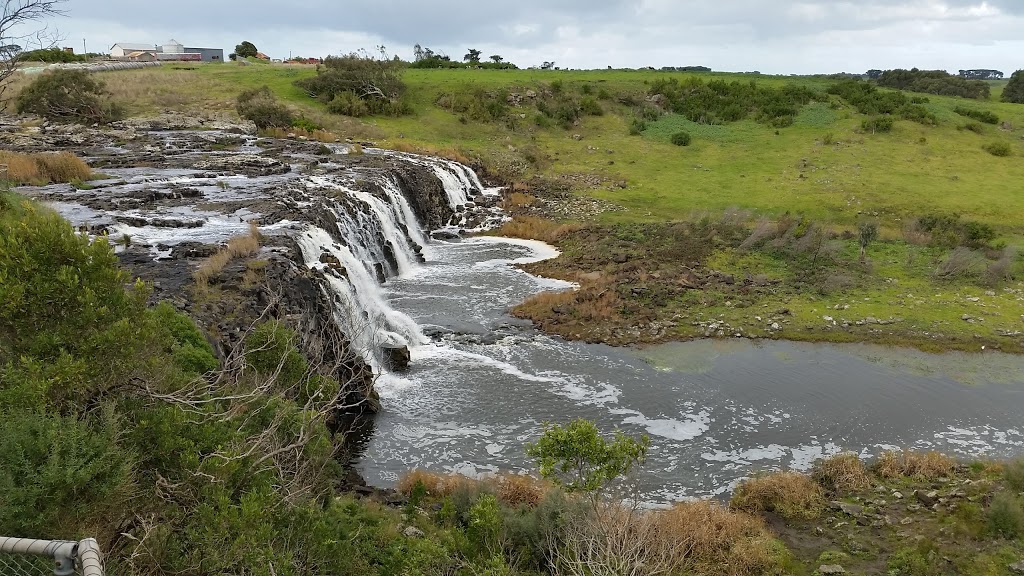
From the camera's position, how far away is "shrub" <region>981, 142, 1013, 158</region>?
1863 inches

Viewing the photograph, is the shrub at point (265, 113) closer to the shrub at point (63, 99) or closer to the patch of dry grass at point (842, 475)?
the shrub at point (63, 99)

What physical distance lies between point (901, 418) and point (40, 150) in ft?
131

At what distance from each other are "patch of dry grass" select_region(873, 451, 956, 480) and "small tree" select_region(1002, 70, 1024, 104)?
7417 cm

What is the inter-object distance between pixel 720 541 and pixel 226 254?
47.6 ft

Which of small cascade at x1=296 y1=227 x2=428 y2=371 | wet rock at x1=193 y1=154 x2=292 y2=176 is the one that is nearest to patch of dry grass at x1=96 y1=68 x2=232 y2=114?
wet rock at x1=193 y1=154 x2=292 y2=176

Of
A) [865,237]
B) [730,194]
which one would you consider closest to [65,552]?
[865,237]

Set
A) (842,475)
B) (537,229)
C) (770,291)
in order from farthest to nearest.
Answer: (537,229) < (770,291) < (842,475)

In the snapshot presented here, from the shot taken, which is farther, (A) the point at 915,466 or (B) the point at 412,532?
(A) the point at 915,466

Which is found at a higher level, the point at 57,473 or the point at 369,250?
the point at 57,473

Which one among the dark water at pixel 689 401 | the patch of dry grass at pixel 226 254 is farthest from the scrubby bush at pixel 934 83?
the patch of dry grass at pixel 226 254

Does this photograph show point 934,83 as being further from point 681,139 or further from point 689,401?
point 689,401

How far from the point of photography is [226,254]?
58.0ft

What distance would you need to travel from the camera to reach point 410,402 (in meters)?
16.9

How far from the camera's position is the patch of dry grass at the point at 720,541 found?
10.6 meters
